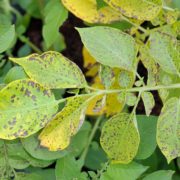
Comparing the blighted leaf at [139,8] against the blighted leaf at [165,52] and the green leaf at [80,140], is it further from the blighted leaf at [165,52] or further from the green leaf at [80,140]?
the green leaf at [80,140]

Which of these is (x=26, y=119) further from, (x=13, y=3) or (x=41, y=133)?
(x=13, y=3)

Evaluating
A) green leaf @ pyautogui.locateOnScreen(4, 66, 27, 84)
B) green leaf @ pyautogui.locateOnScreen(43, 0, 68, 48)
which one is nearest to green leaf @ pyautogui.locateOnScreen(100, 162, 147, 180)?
green leaf @ pyautogui.locateOnScreen(4, 66, 27, 84)

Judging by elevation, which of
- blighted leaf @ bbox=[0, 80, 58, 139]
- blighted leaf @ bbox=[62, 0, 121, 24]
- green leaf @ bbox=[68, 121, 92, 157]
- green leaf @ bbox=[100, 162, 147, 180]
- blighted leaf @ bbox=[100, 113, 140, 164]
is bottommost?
green leaf @ bbox=[68, 121, 92, 157]

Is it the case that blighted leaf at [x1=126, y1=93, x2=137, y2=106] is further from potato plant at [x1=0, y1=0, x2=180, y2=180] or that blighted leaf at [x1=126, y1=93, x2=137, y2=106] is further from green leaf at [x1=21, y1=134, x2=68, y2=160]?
green leaf at [x1=21, y1=134, x2=68, y2=160]

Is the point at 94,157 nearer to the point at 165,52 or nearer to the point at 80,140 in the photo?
the point at 80,140

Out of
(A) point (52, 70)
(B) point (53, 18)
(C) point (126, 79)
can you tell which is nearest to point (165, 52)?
(C) point (126, 79)

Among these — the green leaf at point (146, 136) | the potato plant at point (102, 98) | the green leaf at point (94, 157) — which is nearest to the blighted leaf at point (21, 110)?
the potato plant at point (102, 98)
